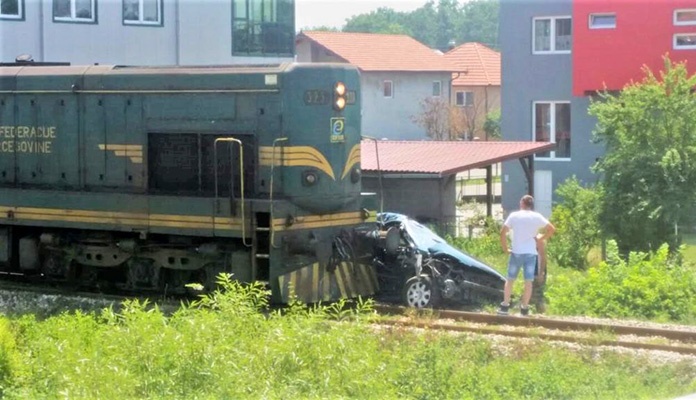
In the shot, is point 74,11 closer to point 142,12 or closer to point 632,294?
point 142,12

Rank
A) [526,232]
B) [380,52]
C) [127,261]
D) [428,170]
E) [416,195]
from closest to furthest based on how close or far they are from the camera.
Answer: [526,232] → [127,261] → [428,170] → [416,195] → [380,52]

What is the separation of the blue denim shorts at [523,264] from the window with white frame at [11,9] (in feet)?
45.5

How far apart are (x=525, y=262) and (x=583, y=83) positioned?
20450 mm

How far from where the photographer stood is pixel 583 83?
32.9 m

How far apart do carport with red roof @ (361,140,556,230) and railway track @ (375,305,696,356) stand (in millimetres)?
9100

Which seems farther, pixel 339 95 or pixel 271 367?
pixel 339 95

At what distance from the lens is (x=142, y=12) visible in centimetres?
2592

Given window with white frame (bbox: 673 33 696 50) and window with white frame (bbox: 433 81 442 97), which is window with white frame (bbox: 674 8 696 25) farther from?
window with white frame (bbox: 433 81 442 97)

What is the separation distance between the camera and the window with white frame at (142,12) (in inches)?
1002

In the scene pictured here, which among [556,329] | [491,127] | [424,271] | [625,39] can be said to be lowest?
[556,329]

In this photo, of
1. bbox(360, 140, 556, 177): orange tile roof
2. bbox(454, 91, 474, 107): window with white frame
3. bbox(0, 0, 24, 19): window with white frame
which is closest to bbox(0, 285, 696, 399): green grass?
bbox(360, 140, 556, 177): orange tile roof

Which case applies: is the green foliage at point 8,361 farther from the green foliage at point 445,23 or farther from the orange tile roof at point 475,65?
the green foliage at point 445,23

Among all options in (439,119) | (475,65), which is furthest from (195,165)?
(475,65)

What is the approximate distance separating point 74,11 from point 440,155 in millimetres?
8566
